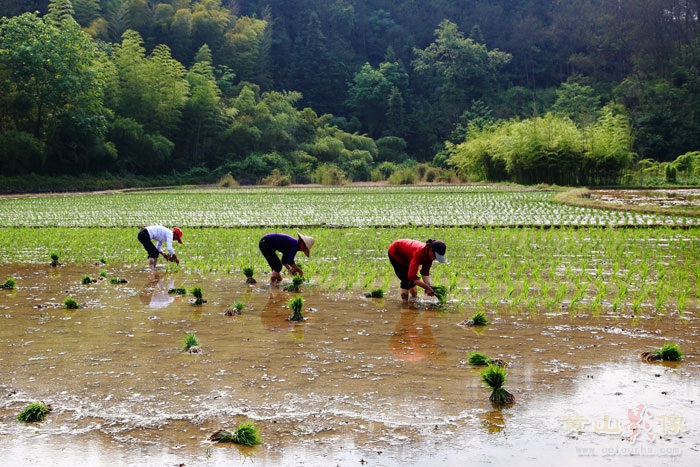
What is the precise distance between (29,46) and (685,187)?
29420mm

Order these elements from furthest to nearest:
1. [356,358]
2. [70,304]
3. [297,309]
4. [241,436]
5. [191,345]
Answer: [70,304] < [297,309] < [191,345] < [356,358] < [241,436]

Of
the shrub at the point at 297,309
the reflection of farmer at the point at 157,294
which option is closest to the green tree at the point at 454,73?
the reflection of farmer at the point at 157,294

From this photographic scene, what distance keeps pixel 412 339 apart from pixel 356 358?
0.76m

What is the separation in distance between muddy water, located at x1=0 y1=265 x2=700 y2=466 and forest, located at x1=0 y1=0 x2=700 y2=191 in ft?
81.7

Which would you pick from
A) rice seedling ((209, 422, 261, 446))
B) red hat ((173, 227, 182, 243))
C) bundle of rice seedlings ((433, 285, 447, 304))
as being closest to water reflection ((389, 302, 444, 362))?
bundle of rice seedlings ((433, 285, 447, 304))

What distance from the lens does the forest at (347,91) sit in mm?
33156

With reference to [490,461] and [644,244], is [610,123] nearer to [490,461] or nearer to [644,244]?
[644,244]

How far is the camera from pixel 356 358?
5.38 metres

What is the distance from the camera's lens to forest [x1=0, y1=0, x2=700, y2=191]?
33156mm

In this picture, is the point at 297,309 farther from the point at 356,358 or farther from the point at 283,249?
the point at 283,249

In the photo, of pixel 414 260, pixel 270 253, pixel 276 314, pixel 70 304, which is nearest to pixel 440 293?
pixel 414 260

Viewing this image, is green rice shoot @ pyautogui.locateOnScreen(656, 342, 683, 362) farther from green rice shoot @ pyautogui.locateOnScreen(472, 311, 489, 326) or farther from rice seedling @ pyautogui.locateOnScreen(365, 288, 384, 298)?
rice seedling @ pyautogui.locateOnScreen(365, 288, 384, 298)

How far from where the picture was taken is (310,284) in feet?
28.5

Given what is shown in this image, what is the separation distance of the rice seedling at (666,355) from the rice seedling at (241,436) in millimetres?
2974
